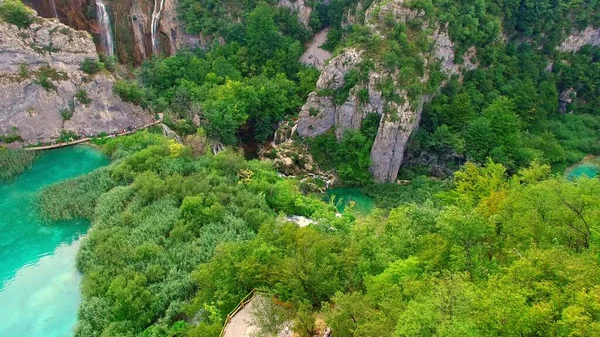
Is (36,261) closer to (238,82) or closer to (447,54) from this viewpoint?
(238,82)

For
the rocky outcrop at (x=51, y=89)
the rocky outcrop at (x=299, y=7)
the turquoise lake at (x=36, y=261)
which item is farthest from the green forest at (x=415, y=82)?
the turquoise lake at (x=36, y=261)

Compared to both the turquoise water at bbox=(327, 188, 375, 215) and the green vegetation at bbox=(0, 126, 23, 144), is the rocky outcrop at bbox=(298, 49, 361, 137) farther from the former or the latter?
the green vegetation at bbox=(0, 126, 23, 144)

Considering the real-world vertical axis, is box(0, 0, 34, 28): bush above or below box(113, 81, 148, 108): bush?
above

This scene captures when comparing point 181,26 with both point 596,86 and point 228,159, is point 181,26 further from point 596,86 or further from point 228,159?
point 596,86

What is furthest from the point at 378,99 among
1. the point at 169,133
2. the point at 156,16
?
the point at 156,16

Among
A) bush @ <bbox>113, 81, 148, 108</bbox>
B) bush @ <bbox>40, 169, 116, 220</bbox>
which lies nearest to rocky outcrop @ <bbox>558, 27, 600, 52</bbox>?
bush @ <bbox>113, 81, 148, 108</bbox>

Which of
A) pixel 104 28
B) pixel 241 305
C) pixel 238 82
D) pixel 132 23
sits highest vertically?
pixel 132 23

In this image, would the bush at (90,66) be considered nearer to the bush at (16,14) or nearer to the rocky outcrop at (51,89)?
the rocky outcrop at (51,89)
